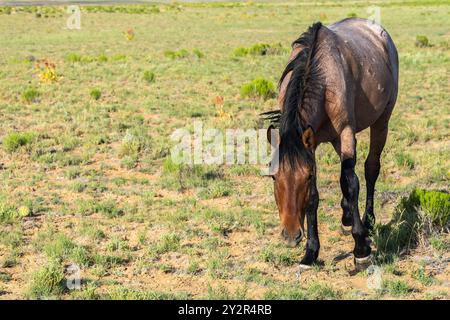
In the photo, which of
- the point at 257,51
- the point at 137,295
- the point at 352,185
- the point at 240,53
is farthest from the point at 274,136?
the point at 257,51

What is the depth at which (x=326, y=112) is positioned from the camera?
5602 mm

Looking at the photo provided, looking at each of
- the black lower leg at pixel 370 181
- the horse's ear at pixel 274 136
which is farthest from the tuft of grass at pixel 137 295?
the black lower leg at pixel 370 181

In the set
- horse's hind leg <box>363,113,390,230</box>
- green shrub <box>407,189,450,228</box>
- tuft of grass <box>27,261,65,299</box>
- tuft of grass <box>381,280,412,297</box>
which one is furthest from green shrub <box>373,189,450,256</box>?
tuft of grass <box>27,261,65,299</box>

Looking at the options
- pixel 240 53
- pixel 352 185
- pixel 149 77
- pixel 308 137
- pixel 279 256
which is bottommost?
pixel 279 256

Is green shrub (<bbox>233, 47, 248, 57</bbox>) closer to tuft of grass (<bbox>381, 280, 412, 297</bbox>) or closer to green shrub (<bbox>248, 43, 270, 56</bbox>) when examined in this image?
green shrub (<bbox>248, 43, 270, 56</bbox>)

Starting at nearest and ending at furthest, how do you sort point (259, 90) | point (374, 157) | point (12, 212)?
1. point (374, 157)
2. point (12, 212)
3. point (259, 90)

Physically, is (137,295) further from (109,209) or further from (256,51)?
(256,51)

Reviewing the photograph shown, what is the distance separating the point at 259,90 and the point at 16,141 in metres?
7.60

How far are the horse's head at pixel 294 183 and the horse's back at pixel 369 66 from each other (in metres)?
1.69

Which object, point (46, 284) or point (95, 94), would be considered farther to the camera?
point (95, 94)

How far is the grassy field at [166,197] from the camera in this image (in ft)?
19.2

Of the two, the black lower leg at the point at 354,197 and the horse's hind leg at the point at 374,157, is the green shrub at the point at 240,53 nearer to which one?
the horse's hind leg at the point at 374,157

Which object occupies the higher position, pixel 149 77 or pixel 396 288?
pixel 149 77
